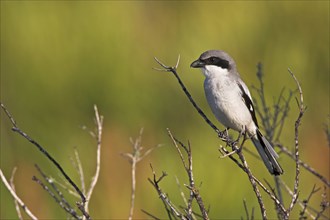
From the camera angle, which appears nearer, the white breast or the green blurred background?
the white breast

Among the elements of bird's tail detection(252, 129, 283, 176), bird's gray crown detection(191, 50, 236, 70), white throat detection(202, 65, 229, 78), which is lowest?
bird's tail detection(252, 129, 283, 176)

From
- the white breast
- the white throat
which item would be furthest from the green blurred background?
the white throat

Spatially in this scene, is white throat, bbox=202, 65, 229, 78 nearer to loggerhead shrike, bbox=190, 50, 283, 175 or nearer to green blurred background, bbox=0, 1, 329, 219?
loggerhead shrike, bbox=190, 50, 283, 175

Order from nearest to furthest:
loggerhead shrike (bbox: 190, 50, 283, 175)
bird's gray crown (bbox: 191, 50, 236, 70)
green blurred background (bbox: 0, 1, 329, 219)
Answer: loggerhead shrike (bbox: 190, 50, 283, 175)
bird's gray crown (bbox: 191, 50, 236, 70)
green blurred background (bbox: 0, 1, 329, 219)

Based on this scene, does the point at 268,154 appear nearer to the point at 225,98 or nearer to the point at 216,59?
the point at 225,98

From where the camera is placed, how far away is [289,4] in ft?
23.7

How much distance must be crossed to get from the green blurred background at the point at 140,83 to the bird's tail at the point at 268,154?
110 centimetres

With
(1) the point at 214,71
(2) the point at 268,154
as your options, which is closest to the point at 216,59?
(1) the point at 214,71

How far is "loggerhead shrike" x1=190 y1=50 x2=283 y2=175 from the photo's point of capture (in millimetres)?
4148

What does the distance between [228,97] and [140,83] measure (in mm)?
2499

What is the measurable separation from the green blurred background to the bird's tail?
110cm

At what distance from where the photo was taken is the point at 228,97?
13.6 ft

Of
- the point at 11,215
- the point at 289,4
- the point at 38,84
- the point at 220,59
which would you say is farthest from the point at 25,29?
the point at 220,59

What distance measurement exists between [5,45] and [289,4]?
2840 mm
